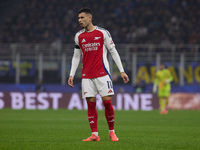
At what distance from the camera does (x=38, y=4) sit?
35.3 meters

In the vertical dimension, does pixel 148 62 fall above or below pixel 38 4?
below

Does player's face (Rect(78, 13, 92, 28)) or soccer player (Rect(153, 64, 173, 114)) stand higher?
player's face (Rect(78, 13, 92, 28))

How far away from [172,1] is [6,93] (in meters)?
15.0

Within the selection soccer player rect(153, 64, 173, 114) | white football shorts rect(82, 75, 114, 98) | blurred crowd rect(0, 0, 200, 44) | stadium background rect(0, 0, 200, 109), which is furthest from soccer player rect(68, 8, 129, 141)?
blurred crowd rect(0, 0, 200, 44)

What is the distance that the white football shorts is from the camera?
835 cm

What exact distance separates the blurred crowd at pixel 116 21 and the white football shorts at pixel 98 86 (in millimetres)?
22557

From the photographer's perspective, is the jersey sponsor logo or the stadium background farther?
the stadium background

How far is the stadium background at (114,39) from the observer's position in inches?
1020

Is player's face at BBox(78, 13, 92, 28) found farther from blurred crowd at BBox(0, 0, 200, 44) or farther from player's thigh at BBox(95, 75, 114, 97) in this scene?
blurred crowd at BBox(0, 0, 200, 44)

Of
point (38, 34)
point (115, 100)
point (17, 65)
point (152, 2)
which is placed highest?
point (152, 2)

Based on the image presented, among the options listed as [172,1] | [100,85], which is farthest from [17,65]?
[100,85]

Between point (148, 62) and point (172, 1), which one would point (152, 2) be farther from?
point (148, 62)

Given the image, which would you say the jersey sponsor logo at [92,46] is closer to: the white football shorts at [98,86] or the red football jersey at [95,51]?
the red football jersey at [95,51]

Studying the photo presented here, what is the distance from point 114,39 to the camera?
31375 mm
